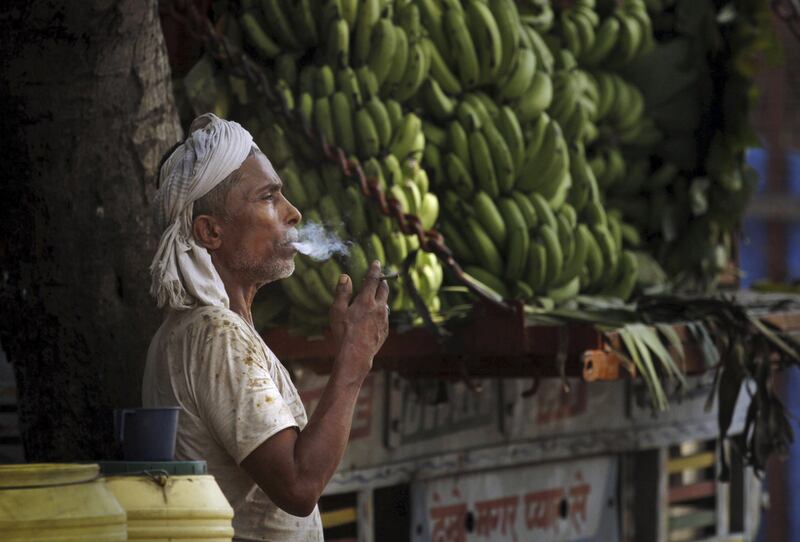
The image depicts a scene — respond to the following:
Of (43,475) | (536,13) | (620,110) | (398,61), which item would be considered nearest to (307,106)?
A: (398,61)

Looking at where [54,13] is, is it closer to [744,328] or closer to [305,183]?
[305,183]

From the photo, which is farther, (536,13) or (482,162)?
(536,13)

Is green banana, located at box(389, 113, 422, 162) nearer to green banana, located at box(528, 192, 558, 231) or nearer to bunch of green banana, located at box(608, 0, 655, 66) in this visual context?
green banana, located at box(528, 192, 558, 231)

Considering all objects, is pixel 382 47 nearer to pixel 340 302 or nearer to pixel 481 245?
pixel 481 245

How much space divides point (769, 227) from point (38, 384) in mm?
13333

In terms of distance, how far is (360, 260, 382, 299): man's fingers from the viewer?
2988 mm

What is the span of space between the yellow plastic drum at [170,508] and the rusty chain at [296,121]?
2.03 m

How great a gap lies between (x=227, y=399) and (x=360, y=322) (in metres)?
0.29

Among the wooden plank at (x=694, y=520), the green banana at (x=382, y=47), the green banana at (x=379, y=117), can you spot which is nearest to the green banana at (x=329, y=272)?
the green banana at (x=379, y=117)

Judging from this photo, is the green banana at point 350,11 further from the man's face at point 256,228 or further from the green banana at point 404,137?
the man's face at point 256,228

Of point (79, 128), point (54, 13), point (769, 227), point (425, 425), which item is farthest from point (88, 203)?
point (769, 227)

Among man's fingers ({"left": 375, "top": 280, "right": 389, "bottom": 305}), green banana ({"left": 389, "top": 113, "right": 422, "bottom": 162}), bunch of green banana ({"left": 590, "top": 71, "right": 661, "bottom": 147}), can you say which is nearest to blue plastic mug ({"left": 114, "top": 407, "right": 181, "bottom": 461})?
man's fingers ({"left": 375, "top": 280, "right": 389, "bottom": 305})

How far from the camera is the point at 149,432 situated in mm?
2752

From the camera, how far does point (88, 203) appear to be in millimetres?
3719
